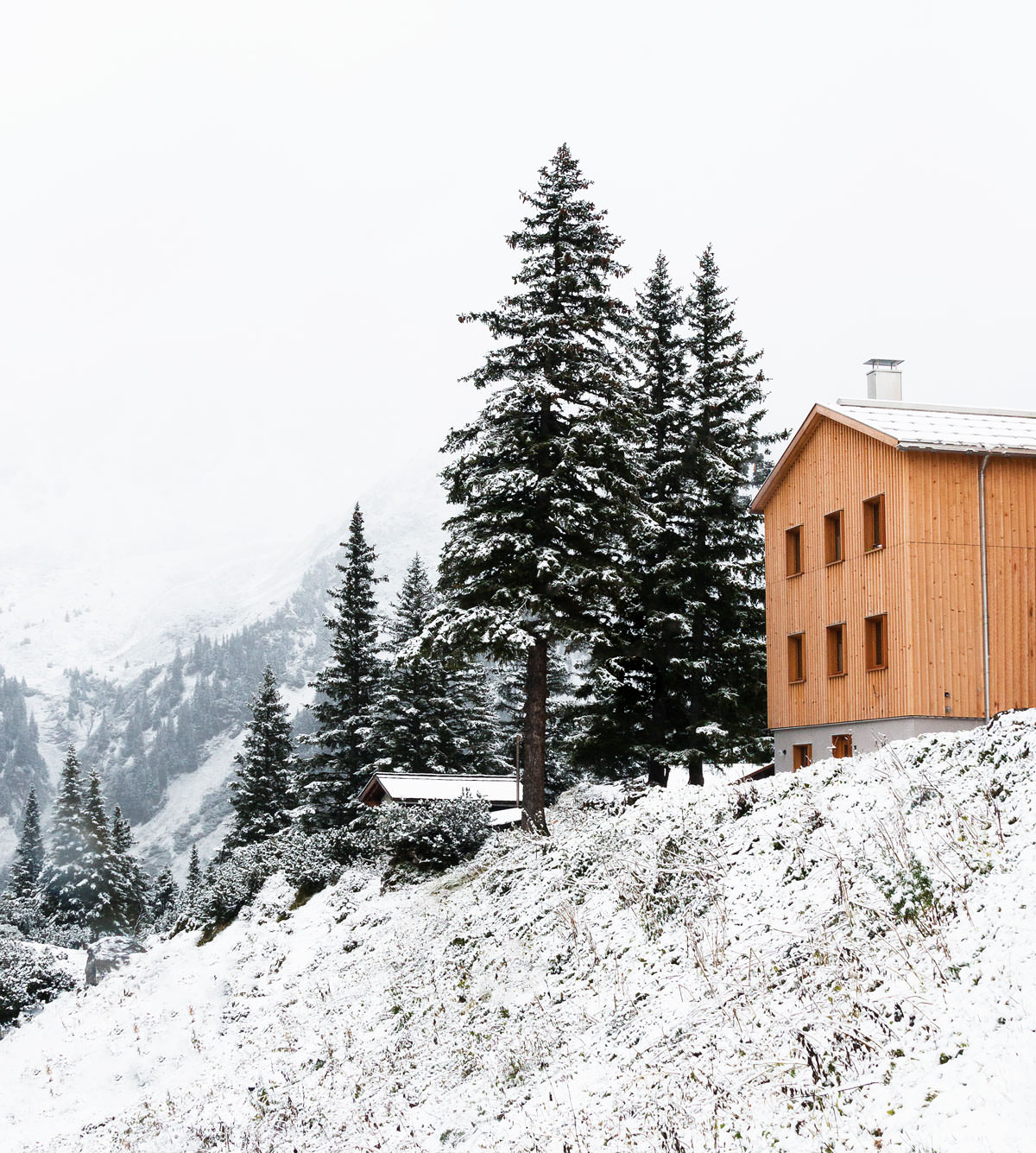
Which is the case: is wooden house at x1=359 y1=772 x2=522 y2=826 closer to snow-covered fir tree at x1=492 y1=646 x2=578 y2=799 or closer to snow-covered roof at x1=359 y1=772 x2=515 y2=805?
snow-covered roof at x1=359 y1=772 x2=515 y2=805

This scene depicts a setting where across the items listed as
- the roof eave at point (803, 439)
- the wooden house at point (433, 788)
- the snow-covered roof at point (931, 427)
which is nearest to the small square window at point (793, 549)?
the roof eave at point (803, 439)

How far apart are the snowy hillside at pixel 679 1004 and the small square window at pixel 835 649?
29.5 feet

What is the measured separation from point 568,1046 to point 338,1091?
12.7 ft

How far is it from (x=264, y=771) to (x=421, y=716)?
39.3 feet

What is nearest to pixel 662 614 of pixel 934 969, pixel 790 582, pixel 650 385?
pixel 790 582

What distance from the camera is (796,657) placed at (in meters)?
27.2

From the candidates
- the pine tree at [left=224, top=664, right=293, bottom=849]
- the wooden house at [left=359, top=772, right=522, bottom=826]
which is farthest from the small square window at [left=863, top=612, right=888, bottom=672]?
the pine tree at [left=224, top=664, right=293, bottom=849]

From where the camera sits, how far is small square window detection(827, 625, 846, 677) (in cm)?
2508

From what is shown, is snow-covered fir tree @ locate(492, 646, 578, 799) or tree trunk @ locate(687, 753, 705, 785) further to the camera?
snow-covered fir tree @ locate(492, 646, 578, 799)

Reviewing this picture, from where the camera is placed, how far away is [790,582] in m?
27.2

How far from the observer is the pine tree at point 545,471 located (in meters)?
23.0

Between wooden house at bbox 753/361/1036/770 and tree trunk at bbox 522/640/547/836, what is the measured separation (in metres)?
6.87

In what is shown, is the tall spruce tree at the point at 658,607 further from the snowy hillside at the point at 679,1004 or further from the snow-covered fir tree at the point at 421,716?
the snow-covered fir tree at the point at 421,716

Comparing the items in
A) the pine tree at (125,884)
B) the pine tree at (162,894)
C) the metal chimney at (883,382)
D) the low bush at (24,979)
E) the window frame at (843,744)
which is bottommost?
the pine tree at (162,894)
